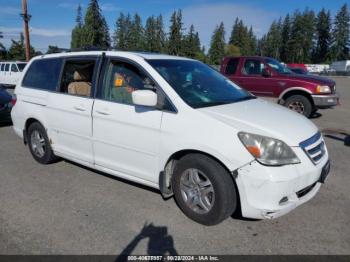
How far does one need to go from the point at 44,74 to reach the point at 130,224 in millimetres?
2970

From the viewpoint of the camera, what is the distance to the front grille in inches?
128

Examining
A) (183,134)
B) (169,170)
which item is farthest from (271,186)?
(169,170)

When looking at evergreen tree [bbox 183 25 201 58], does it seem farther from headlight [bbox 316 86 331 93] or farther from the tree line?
headlight [bbox 316 86 331 93]

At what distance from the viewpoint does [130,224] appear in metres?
3.48

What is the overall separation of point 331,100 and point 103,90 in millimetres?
7807

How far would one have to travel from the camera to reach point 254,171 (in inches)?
118

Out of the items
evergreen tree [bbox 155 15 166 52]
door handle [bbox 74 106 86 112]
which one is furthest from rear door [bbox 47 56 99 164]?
evergreen tree [bbox 155 15 166 52]

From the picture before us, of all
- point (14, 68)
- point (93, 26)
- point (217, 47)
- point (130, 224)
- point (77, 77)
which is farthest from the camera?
point (217, 47)

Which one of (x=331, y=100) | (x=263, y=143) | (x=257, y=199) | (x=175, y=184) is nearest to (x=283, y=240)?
(x=257, y=199)

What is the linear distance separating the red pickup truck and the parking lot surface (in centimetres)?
527

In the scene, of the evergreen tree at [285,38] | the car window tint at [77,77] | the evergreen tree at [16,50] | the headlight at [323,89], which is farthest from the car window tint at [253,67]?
the evergreen tree at [285,38]

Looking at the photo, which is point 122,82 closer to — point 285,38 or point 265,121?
point 265,121

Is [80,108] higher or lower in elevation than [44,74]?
lower

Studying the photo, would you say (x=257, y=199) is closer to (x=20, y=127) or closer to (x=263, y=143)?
(x=263, y=143)
